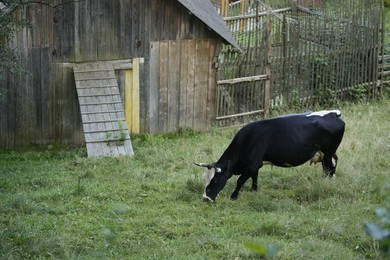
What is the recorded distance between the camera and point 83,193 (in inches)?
424

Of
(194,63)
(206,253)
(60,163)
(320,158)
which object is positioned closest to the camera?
(206,253)

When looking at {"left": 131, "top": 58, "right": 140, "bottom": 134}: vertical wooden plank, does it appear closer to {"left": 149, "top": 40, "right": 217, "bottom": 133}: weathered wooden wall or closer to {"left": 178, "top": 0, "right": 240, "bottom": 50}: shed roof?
{"left": 149, "top": 40, "right": 217, "bottom": 133}: weathered wooden wall

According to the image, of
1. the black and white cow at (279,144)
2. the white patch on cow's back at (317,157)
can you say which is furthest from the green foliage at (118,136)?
the white patch on cow's back at (317,157)

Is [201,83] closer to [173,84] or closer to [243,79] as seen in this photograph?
[173,84]

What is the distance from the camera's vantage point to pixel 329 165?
11.4 m

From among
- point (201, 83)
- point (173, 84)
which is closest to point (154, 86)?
point (173, 84)

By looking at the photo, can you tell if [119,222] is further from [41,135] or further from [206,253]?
[41,135]

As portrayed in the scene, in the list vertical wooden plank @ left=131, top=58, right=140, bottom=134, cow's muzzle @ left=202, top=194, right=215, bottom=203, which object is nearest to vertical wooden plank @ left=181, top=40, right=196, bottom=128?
vertical wooden plank @ left=131, top=58, right=140, bottom=134

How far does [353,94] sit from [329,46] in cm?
155

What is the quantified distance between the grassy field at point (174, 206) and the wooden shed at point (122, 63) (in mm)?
804

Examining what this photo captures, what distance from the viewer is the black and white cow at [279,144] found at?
424 inches

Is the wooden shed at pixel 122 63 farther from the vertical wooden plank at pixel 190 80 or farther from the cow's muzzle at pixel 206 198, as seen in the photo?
the cow's muzzle at pixel 206 198

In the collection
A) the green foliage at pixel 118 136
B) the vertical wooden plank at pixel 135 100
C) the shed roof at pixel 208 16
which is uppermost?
the shed roof at pixel 208 16

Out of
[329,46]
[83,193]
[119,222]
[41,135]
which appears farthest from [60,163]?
[329,46]
